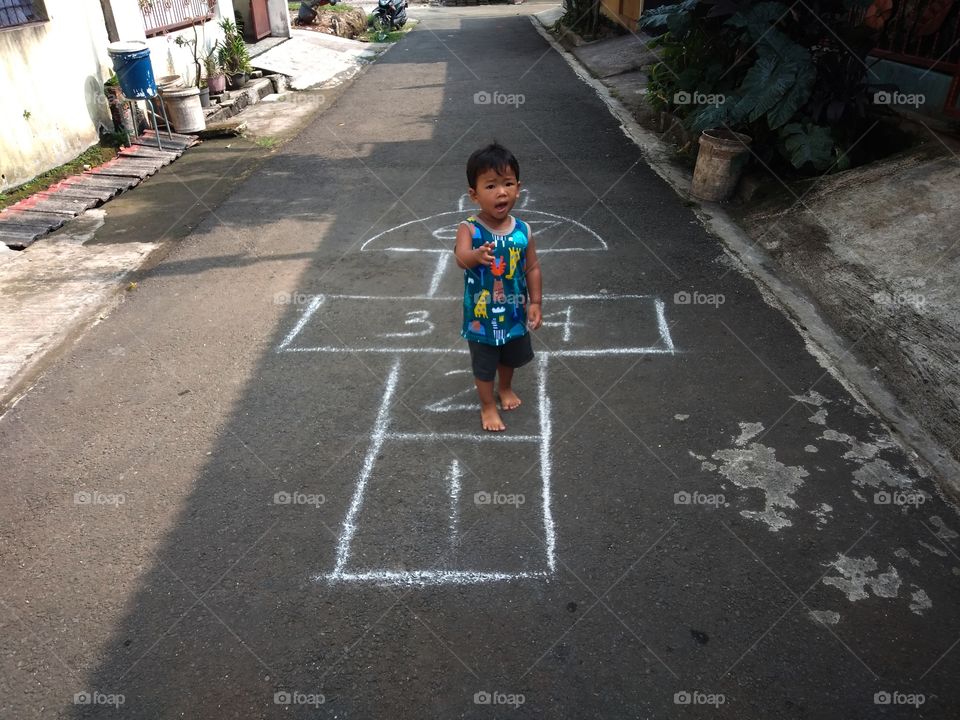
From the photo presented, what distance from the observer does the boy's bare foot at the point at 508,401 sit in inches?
163

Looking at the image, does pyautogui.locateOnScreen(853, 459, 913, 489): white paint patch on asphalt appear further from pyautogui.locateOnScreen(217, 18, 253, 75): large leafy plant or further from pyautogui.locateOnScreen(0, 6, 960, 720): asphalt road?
pyautogui.locateOnScreen(217, 18, 253, 75): large leafy plant

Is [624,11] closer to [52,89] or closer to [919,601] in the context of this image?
[52,89]

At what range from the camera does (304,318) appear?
521 centimetres

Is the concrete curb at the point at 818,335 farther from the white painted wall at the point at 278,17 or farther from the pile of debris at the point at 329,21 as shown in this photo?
the pile of debris at the point at 329,21

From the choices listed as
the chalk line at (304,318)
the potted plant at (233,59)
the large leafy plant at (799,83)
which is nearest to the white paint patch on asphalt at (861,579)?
the chalk line at (304,318)

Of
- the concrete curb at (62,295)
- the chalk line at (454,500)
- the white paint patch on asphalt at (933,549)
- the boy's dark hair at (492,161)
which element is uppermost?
the boy's dark hair at (492,161)

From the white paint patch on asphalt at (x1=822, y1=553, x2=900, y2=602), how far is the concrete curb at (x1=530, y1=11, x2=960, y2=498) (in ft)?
2.49

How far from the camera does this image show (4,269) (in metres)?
6.12

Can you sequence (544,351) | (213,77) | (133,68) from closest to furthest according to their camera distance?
(544,351)
(133,68)
(213,77)

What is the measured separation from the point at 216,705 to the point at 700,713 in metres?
1.84

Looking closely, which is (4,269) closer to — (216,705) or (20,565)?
(20,565)

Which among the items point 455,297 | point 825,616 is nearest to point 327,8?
point 455,297

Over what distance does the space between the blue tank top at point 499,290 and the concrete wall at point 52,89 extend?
271 inches

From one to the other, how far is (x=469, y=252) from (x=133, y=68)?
8194 millimetres
